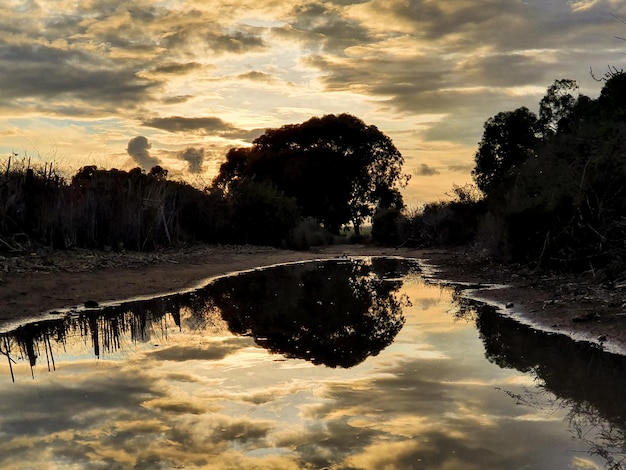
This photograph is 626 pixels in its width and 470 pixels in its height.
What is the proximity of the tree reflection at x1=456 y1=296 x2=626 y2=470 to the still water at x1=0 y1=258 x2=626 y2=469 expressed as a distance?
0.08 feet

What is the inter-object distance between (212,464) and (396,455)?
4.22ft

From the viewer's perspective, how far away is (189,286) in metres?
16.5

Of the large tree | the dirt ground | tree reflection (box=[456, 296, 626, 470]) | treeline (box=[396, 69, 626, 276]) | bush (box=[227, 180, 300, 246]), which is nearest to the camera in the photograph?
tree reflection (box=[456, 296, 626, 470])

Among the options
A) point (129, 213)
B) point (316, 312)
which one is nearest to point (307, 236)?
point (129, 213)

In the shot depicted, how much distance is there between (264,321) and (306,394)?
4.93 m

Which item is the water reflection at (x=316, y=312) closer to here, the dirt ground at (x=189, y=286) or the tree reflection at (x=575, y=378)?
the tree reflection at (x=575, y=378)

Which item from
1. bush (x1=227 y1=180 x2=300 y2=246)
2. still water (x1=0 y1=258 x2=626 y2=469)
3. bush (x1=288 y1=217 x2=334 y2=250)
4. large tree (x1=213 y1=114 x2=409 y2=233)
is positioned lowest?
still water (x1=0 y1=258 x2=626 y2=469)

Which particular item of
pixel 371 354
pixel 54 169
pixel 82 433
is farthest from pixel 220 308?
pixel 54 169

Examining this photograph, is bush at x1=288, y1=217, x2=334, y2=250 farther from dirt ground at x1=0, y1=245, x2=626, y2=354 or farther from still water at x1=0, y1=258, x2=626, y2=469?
still water at x1=0, y1=258, x2=626, y2=469

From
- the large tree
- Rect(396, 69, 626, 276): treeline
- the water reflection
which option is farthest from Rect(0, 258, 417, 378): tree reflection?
the large tree

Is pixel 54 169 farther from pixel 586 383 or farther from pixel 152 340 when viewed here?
pixel 586 383

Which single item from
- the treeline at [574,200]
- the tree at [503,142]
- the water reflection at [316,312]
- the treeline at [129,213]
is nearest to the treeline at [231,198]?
the treeline at [129,213]

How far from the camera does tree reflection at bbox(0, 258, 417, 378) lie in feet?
27.2

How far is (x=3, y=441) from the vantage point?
4621mm
